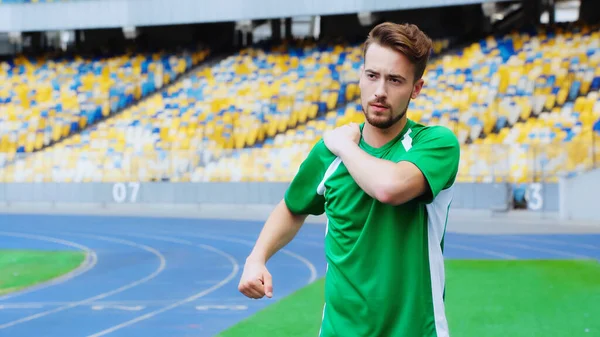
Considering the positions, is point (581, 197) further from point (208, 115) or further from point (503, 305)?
point (208, 115)

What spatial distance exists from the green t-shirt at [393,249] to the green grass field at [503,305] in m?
5.88

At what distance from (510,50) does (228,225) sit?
45.9ft

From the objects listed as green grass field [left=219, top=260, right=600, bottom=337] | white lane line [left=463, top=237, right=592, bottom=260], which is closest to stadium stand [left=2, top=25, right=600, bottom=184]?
white lane line [left=463, top=237, right=592, bottom=260]

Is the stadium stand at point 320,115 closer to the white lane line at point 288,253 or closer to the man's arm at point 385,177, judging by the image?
the white lane line at point 288,253

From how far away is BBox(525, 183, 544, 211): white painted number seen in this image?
2269cm

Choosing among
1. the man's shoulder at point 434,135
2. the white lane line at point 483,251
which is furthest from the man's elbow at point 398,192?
the white lane line at point 483,251

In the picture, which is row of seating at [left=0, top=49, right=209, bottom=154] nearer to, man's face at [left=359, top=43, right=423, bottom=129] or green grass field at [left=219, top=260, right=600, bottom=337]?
green grass field at [left=219, top=260, right=600, bottom=337]

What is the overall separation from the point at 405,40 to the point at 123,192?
26.0 meters

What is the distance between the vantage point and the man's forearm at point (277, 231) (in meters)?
3.24

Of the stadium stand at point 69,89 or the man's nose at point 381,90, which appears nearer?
the man's nose at point 381,90

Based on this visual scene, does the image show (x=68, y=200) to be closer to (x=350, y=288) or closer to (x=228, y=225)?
(x=228, y=225)

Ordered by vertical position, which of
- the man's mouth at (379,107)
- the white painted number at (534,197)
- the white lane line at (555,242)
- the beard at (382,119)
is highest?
the man's mouth at (379,107)

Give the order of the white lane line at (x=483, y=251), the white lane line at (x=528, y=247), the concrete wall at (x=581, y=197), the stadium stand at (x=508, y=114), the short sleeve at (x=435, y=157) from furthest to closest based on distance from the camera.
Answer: the stadium stand at (x=508, y=114)
the concrete wall at (x=581, y=197)
the white lane line at (x=528, y=247)
the white lane line at (x=483, y=251)
the short sleeve at (x=435, y=157)

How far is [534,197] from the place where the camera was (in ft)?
75.0
